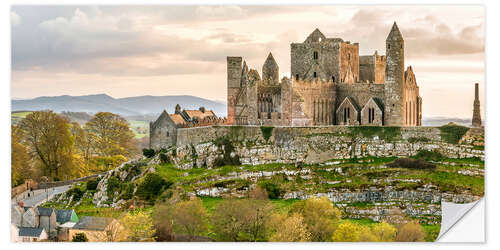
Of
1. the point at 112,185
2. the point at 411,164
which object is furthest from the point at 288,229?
the point at 112,185

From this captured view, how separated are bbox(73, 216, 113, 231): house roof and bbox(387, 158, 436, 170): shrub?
1528 cm

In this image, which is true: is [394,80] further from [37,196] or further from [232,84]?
[37,196]

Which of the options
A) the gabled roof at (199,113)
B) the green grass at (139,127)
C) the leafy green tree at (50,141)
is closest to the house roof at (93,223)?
the leafy green tree at (50,141)

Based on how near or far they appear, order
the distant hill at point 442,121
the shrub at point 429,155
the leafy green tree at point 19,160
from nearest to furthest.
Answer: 1. the leafy green tree at point 19,160
2. the distant hill at point 442,121
3. the shrub at point 429,155

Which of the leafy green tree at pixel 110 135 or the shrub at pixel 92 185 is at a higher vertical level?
the leafy green tree at pixel 110 135

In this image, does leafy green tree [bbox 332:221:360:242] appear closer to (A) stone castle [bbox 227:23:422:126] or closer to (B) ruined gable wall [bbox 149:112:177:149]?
(A) stone castle [bbox 227:23:422:126]

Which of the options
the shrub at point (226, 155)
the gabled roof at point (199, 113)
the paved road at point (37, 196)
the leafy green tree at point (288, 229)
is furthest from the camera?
the gabled roof at point (199, 113)

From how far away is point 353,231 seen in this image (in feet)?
126

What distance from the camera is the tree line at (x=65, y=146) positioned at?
46.8m

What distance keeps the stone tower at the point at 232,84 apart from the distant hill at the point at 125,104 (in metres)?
0.82

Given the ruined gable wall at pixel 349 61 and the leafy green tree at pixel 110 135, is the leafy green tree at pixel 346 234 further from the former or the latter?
the leafy green tree at pixel 110 135

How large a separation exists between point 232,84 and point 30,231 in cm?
1985
